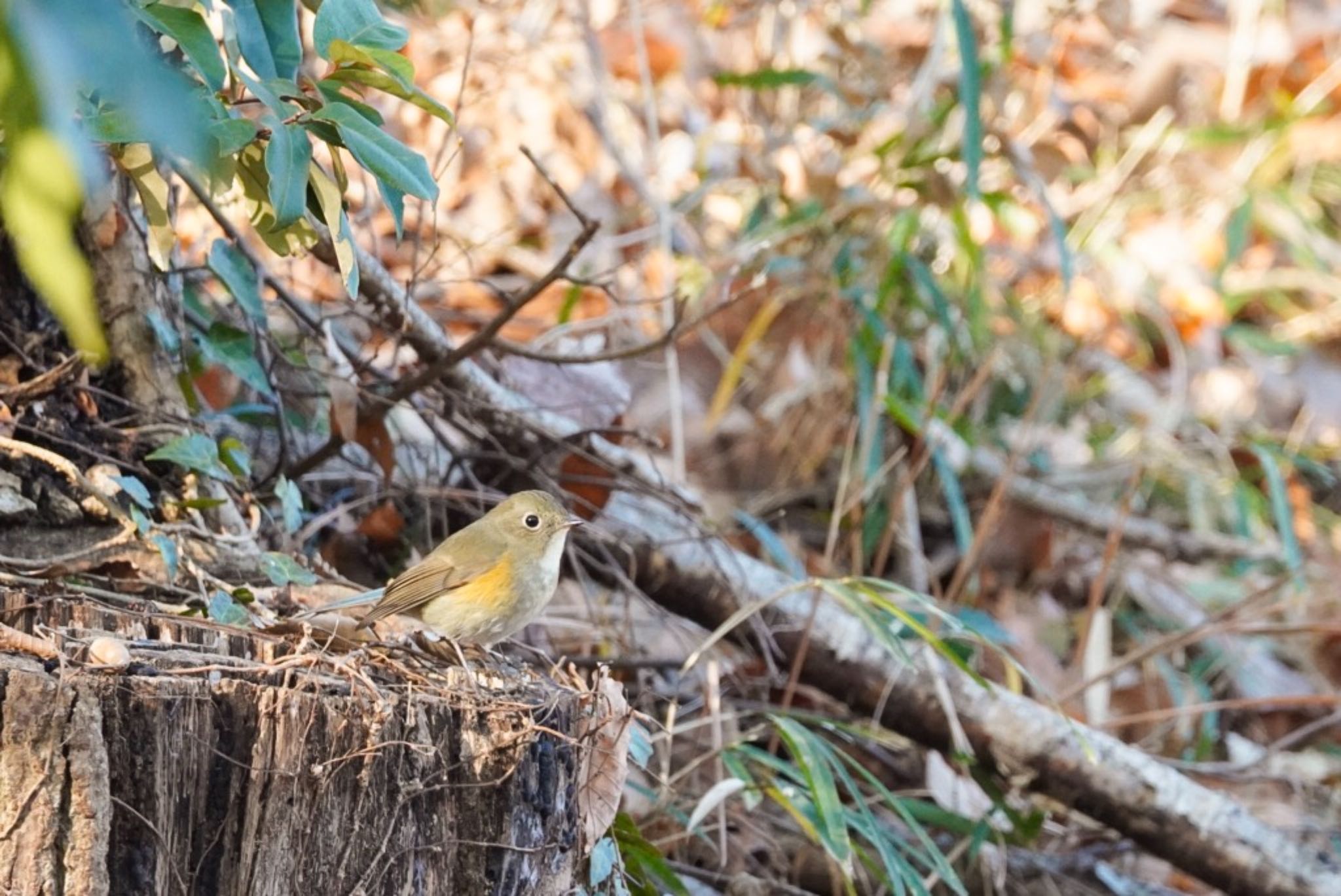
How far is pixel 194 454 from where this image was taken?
8.10 feet

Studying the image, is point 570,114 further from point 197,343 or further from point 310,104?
point 310,104

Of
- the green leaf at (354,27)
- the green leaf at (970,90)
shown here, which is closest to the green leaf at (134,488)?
the green leaf at (354,27)

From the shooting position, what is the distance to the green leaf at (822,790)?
2672mm

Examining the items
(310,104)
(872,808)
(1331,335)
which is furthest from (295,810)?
(1331,335)

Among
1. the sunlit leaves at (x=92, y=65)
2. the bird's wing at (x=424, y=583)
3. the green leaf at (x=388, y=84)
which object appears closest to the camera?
the sunlit leaves at (x=92, y=65)

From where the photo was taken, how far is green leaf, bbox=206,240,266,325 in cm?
265

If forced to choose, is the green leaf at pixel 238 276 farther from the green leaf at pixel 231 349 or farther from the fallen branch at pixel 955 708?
the fallen branch at pixel 955 708

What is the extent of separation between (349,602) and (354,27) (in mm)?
1002

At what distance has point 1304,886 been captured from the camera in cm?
344

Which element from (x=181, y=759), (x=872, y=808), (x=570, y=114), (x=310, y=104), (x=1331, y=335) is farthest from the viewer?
(x=1331, y=335)

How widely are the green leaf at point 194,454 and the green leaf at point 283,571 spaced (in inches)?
7.4

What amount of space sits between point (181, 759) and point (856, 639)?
2.24 metres

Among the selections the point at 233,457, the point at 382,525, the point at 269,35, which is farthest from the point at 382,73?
the point at 382,525

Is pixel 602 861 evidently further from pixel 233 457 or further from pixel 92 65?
pixel 92 65
